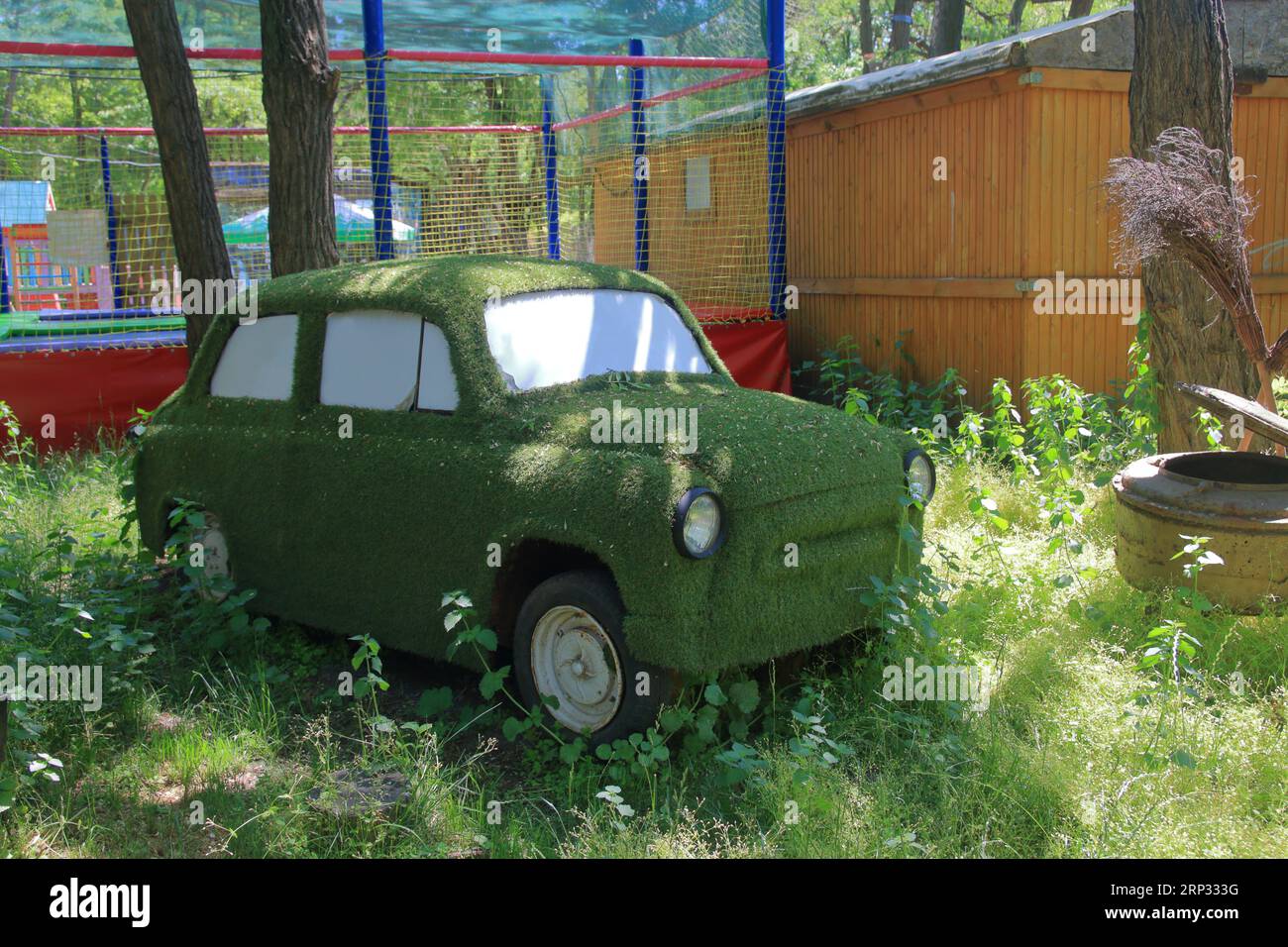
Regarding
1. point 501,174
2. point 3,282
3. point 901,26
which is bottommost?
point 3,282

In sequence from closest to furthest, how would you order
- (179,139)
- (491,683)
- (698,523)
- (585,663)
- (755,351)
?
1. (698,523)
2. (491,683)
3. (585,663)
4. (179,139)
5. (755,351)

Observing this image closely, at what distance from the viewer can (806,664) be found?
5223 mm

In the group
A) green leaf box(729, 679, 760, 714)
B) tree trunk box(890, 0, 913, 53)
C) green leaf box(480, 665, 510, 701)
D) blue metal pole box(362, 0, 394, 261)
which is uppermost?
tree trunk box(890, 0, 913, 53)

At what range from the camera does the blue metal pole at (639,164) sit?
457 inches

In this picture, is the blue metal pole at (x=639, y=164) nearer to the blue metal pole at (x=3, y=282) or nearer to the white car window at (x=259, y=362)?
the white car window at (x=259, y=362)

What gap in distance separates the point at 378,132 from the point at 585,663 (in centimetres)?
670

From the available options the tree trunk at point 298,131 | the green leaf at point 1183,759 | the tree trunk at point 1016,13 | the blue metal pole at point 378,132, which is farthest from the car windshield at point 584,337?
the tree trunk at point 1016,13

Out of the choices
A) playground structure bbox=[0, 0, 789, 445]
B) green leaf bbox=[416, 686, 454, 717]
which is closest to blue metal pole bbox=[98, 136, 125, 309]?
Result: playground structure bbox=[0, 0, 789, 445]

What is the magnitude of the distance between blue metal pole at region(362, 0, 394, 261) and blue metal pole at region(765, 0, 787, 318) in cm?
367

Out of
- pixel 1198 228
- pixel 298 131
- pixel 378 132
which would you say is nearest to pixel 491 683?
pixel 1198 228

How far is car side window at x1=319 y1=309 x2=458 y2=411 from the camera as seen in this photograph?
511 cm

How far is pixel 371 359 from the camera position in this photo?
5.37m
